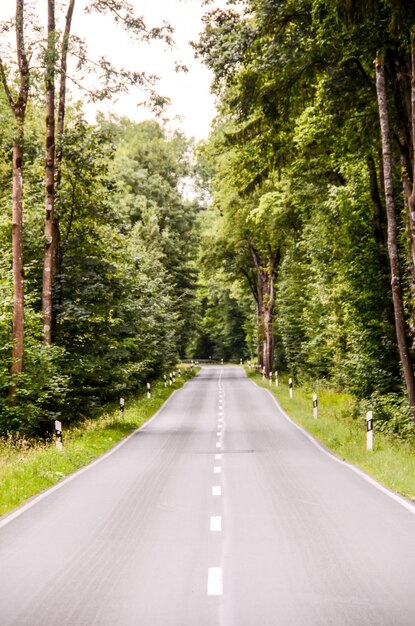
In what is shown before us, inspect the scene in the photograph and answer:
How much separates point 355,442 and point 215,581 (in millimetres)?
11662

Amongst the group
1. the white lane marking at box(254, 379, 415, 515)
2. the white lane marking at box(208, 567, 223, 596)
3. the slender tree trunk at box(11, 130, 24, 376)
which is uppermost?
the slender tree trunk at box(11, 130, 24, 376)

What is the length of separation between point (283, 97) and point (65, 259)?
9.52 meters

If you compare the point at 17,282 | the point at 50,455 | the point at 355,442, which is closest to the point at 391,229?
the point at 355,442

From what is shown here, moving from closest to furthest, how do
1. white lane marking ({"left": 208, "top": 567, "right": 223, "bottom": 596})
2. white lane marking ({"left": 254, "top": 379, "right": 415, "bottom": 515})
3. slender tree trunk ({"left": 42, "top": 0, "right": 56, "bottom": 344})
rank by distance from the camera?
white lane marking ({"left": 208, "top": 567, "right": 223, "bottom": 596}) → white lane marking ({"left": 254, "top": 379, "right": 415, "bottom": 515}) → slender tree trunk ({"left": 42, "top": 0, "right": 56, "bottom": 344})

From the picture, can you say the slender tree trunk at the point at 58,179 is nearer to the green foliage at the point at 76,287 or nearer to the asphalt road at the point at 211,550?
the green foliage at the point at 76,287

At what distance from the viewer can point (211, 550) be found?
7.32m

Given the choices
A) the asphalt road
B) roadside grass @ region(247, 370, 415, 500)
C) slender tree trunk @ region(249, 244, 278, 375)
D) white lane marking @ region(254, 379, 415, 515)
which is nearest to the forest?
roadside grass @ region(247, 370, 415, 500)

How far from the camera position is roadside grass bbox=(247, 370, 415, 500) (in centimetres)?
1199

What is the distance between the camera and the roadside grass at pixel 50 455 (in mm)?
11376

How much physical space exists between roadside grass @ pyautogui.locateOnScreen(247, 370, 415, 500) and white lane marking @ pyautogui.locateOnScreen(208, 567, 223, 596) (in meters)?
4.92

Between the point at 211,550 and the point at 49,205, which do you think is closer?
the point at 211,550

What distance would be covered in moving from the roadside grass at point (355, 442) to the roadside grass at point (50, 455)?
19.8 ft

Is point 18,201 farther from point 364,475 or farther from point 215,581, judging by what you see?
point 215,581

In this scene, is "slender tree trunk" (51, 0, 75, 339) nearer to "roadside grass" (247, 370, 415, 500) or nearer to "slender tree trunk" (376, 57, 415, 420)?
"roadside grass" (247, 370, 415, 500)
